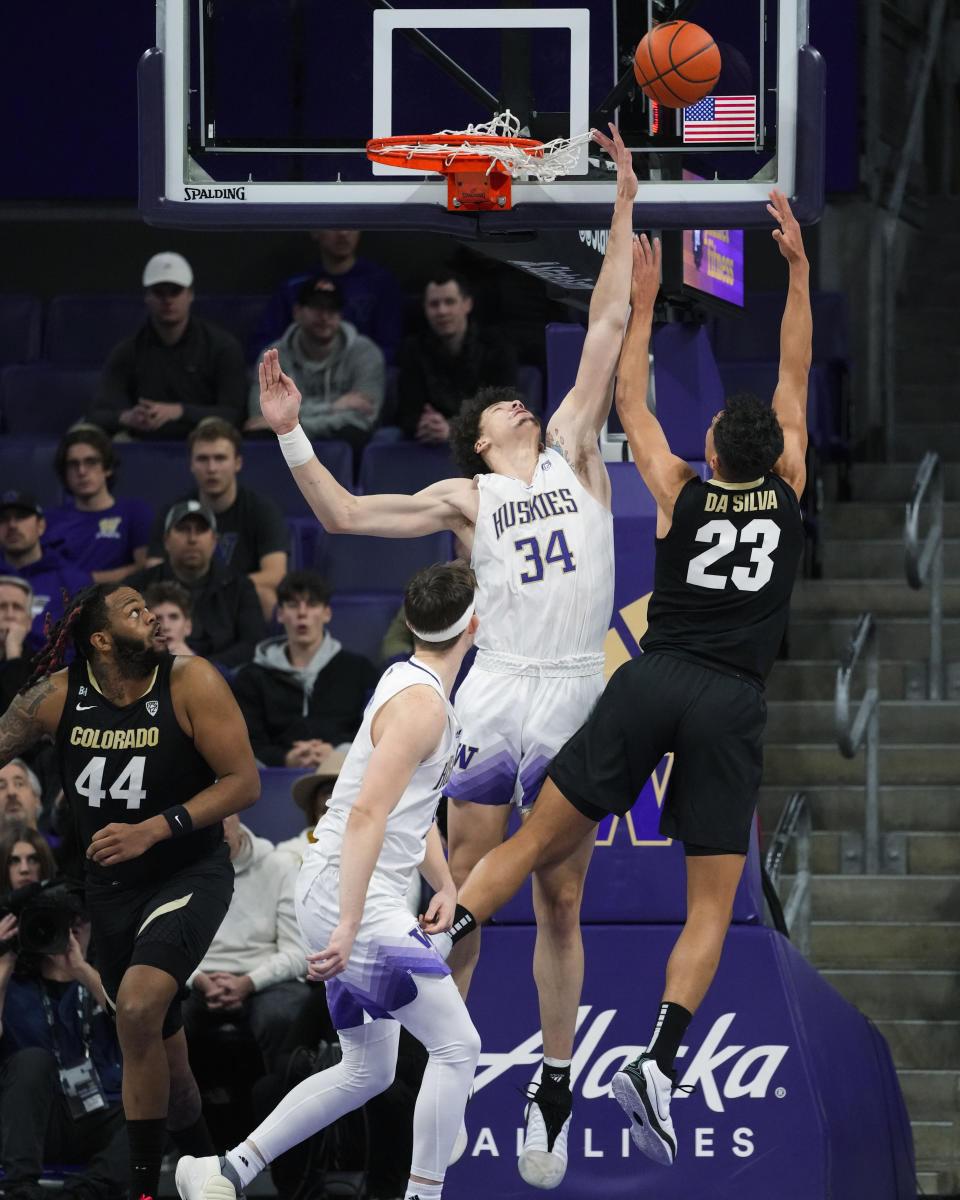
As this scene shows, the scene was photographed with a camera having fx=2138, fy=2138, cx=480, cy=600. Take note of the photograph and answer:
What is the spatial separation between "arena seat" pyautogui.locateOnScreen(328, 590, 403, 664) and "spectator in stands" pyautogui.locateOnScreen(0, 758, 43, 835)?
2193 mm

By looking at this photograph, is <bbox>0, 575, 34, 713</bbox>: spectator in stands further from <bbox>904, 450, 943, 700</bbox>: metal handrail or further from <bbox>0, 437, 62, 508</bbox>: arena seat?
<bbox>904, 450, 943, 700</bbox>: metal handrail

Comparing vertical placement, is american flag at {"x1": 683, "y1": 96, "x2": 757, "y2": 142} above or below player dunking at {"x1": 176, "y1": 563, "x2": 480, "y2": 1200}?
above

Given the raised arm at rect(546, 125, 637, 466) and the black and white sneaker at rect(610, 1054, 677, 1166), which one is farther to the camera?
the raised arm at rect(546, 125, 637, 466)

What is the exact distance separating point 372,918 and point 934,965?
15.5ft

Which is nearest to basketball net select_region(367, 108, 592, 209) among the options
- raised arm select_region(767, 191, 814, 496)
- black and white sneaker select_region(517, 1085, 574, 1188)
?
raised arm select_region(767, 191, 814, 496)

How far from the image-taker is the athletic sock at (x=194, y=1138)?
26.3 ft

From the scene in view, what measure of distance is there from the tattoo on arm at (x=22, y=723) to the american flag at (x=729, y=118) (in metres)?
3.08

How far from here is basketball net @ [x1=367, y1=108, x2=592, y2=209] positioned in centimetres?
705

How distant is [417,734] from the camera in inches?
255

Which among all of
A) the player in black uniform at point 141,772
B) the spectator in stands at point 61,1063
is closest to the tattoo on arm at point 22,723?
the player in black uniform at point 141,772

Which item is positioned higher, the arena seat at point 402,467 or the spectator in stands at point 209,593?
the arena seat at point 402,467

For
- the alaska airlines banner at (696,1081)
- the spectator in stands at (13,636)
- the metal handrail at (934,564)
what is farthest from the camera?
the metal handrail at (934,564)

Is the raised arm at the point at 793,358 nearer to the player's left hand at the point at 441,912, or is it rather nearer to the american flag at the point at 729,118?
the american flag at the point at 729,118

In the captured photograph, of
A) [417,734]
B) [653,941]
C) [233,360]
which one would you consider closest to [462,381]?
[233,360]
